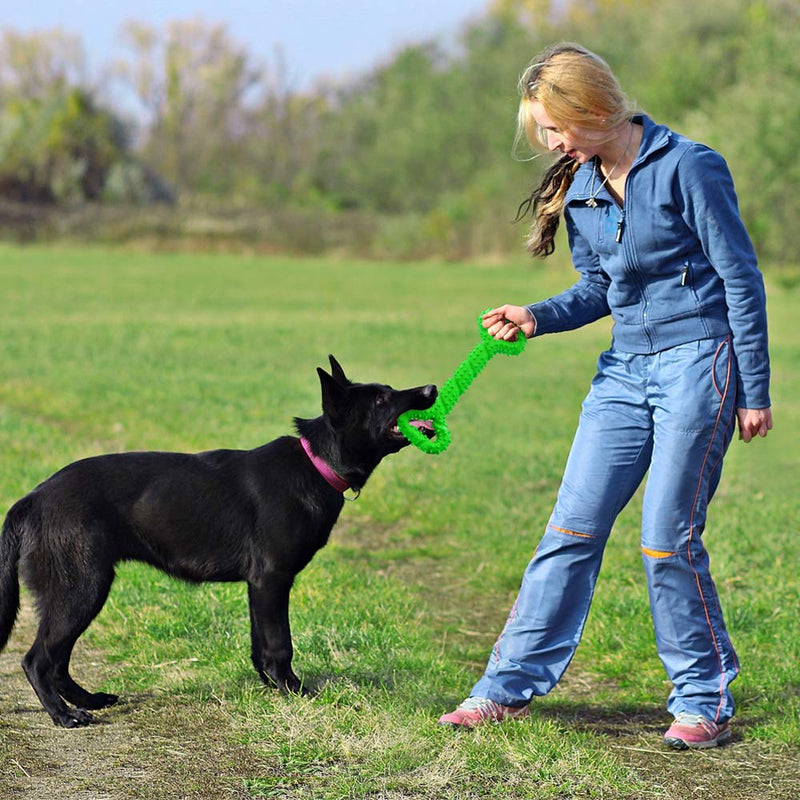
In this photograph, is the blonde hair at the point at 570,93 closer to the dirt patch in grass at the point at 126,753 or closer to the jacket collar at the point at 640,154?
the jacket collar at the point at 640,154

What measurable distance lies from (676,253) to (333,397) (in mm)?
1483

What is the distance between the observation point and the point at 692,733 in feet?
14.7

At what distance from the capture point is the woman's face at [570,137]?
4.25 m

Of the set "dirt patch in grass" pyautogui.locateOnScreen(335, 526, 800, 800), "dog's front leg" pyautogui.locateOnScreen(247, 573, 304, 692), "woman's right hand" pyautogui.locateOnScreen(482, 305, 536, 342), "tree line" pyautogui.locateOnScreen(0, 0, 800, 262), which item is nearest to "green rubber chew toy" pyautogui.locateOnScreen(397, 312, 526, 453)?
"woman's right hand" pyautogui.locateOnScreen(482, 305, 536, 342)

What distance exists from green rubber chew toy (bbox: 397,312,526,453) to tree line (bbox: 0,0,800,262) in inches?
846

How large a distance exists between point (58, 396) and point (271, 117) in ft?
245

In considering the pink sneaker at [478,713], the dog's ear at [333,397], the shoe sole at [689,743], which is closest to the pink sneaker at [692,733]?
the shoe sole at [689,743]

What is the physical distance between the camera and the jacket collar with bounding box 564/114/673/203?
167 inches

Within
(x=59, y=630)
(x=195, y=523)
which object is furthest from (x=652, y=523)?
(x=59, y=630)

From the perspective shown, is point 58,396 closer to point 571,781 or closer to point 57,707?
point 57,707

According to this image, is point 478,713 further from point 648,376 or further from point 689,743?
point 648,376

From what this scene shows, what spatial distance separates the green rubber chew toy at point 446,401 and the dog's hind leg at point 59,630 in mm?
1339

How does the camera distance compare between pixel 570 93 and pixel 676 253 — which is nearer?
pixel 570 93

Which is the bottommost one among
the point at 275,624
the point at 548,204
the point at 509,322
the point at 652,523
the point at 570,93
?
the point at 275,624
